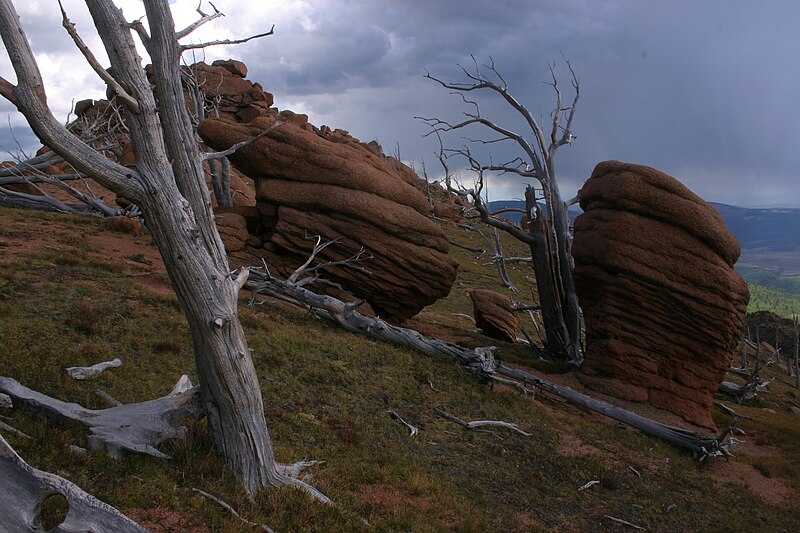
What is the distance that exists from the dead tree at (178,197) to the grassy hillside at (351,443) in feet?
1.98

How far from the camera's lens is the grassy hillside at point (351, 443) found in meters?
7.08

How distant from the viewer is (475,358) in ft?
57.7

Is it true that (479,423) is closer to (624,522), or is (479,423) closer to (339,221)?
(624,522)

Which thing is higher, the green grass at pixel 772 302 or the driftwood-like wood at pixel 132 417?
the driftwood-like wood at pixel 132 417

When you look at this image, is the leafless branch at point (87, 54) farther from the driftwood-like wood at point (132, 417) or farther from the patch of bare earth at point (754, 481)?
the patch of bare earth at point (754, 481)

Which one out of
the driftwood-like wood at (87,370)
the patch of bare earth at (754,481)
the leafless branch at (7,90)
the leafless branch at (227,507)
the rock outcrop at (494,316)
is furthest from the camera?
the rock outcrop at (494,316)

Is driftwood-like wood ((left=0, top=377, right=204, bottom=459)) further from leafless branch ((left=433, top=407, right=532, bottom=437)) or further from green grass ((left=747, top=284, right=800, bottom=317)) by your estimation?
green grass ((left=747, top=284, right=800, bottom=317))

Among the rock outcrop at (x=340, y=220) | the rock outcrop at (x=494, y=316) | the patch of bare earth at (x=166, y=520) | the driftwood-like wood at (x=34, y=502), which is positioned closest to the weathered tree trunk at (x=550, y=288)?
the rock outcrop at (x=340, y=220)

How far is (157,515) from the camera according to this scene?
625 centimetres

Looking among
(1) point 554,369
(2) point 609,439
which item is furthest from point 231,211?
(2) point 609,439

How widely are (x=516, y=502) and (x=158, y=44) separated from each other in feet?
31.5

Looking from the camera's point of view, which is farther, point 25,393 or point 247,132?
point 247,132

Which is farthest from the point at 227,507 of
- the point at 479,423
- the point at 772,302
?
the point at 772,302

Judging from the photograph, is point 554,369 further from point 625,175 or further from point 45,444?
point 45,444
